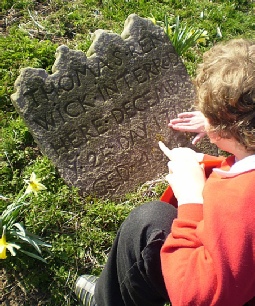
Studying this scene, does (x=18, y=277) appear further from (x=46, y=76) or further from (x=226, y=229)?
(x=226, y=229)

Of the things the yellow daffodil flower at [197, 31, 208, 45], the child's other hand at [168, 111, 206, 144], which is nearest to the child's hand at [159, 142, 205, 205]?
the child's other hand at [168, 111, 206, 144]

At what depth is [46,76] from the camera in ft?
8.07

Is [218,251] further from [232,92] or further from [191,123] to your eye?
[191,123]

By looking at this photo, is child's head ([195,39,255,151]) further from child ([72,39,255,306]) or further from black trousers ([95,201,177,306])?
black trousers ([95,201,177,306])

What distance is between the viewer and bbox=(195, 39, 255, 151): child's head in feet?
5.01

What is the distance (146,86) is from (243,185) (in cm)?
156

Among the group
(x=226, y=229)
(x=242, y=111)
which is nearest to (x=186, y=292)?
(x=226, y=229)

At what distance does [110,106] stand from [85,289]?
3.64ft

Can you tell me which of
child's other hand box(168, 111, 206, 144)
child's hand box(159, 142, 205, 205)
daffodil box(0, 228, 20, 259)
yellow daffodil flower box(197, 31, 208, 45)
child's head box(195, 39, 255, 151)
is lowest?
daffodil box(0, 228, 20, 259)

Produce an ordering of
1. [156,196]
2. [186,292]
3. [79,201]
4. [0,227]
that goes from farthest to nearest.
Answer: [156,196], [79,201], [0,227], [186,292]

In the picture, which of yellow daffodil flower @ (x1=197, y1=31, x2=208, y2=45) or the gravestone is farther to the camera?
yellow daffodil flower @ (x1=197, y1=31, x2=208, y2=45)

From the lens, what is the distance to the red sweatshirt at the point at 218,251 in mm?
1312

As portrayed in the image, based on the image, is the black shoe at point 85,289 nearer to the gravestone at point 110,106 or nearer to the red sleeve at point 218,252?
the gravestone at point 110,106

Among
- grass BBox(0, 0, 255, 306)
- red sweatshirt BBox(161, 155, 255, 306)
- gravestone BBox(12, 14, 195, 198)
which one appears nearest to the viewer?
red sweatshirt BBox(161, 155, 255, 306)
